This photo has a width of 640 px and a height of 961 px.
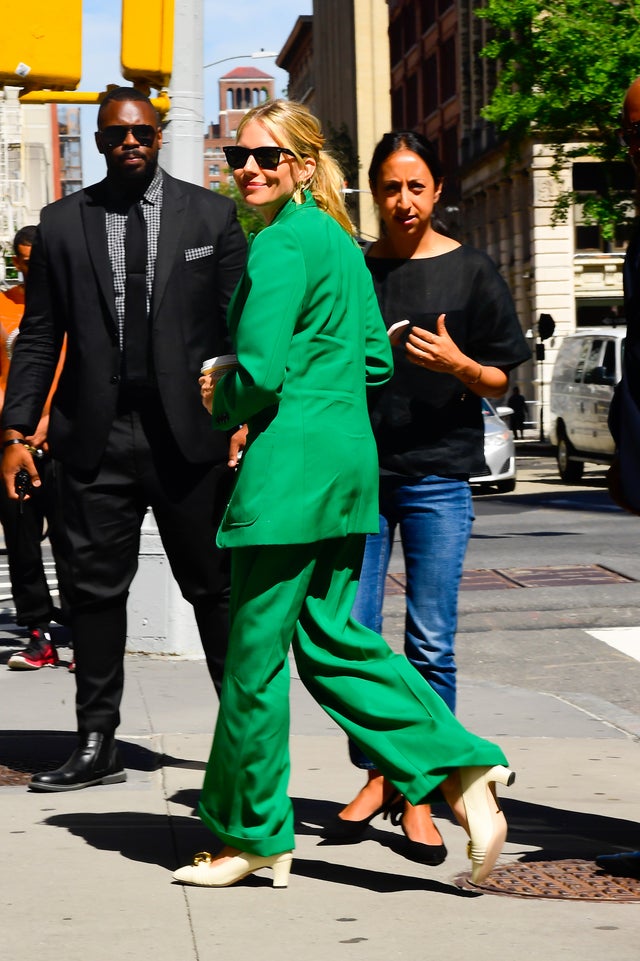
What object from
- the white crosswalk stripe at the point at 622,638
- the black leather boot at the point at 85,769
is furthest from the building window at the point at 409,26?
the black leather boot at the point at 85,769

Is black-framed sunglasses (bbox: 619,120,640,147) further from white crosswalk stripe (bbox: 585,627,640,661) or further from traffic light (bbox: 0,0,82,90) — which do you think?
white crosswalk stripe (bbox: 585,627,640,661)

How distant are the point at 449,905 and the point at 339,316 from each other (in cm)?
143

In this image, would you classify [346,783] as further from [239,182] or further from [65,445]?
[239,182]

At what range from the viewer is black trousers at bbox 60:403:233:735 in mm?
5035

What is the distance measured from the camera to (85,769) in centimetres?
510

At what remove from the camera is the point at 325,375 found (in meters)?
3.97

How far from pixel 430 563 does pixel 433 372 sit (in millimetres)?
544

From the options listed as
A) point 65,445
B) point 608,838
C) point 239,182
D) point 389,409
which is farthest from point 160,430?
point 608,838

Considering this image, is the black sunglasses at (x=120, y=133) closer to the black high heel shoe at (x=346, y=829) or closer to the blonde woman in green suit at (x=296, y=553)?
the blonde woman in green suit at (x=296, y=553)

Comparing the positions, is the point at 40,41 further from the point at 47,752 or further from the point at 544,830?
the point at 544,830

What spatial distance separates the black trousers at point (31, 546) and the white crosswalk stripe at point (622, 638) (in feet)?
9.45

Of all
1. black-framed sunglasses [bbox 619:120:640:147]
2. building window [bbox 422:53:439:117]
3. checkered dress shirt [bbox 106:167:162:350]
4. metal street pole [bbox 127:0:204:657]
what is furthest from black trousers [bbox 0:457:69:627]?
building window [bbox 422:53:439:117]

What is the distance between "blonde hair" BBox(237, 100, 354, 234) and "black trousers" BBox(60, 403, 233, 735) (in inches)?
44.7

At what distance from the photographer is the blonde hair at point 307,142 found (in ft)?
13.3
